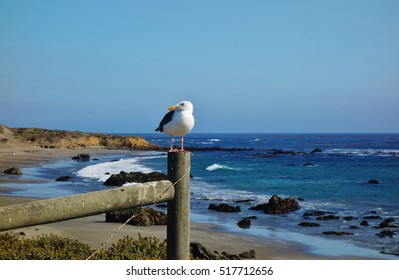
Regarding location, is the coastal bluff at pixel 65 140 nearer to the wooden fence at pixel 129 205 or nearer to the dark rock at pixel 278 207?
the dark rock at pixel 278 207

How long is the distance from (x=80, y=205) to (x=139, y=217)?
10.4 m

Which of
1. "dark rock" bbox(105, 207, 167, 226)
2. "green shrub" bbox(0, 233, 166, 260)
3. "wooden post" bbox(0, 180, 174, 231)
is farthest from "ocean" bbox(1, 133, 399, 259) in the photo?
"wooden post" bbox(0, 180, 174, 231)

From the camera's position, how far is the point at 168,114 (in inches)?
226

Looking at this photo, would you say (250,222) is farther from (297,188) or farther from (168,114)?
(297,188)

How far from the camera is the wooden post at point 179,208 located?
4.16 m

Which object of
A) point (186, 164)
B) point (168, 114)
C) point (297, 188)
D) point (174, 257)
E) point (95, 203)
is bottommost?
point (297, 188)

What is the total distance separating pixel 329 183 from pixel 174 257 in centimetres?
2715

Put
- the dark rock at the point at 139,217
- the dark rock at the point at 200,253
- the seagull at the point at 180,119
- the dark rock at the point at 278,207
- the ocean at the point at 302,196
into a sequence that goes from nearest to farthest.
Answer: the seagull at the point at 180,119 → the dark rock at the point at 200,253 → the dark rock at the point at 139,217 → the ocean at the point at 302,196 → the dark rock at the point at 278,207

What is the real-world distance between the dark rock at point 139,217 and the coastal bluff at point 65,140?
39.8 meters

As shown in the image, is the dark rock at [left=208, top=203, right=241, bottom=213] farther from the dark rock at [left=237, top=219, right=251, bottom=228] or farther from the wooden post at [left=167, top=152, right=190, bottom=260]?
the wooden post at [left=167, top=152, right=190, bottom=260]

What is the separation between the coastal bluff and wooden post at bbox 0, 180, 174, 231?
49.3 metres

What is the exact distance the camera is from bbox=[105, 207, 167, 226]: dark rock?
13.6m

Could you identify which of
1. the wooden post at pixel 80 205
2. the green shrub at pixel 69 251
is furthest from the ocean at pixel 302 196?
the wooden post at pixel 80 205
